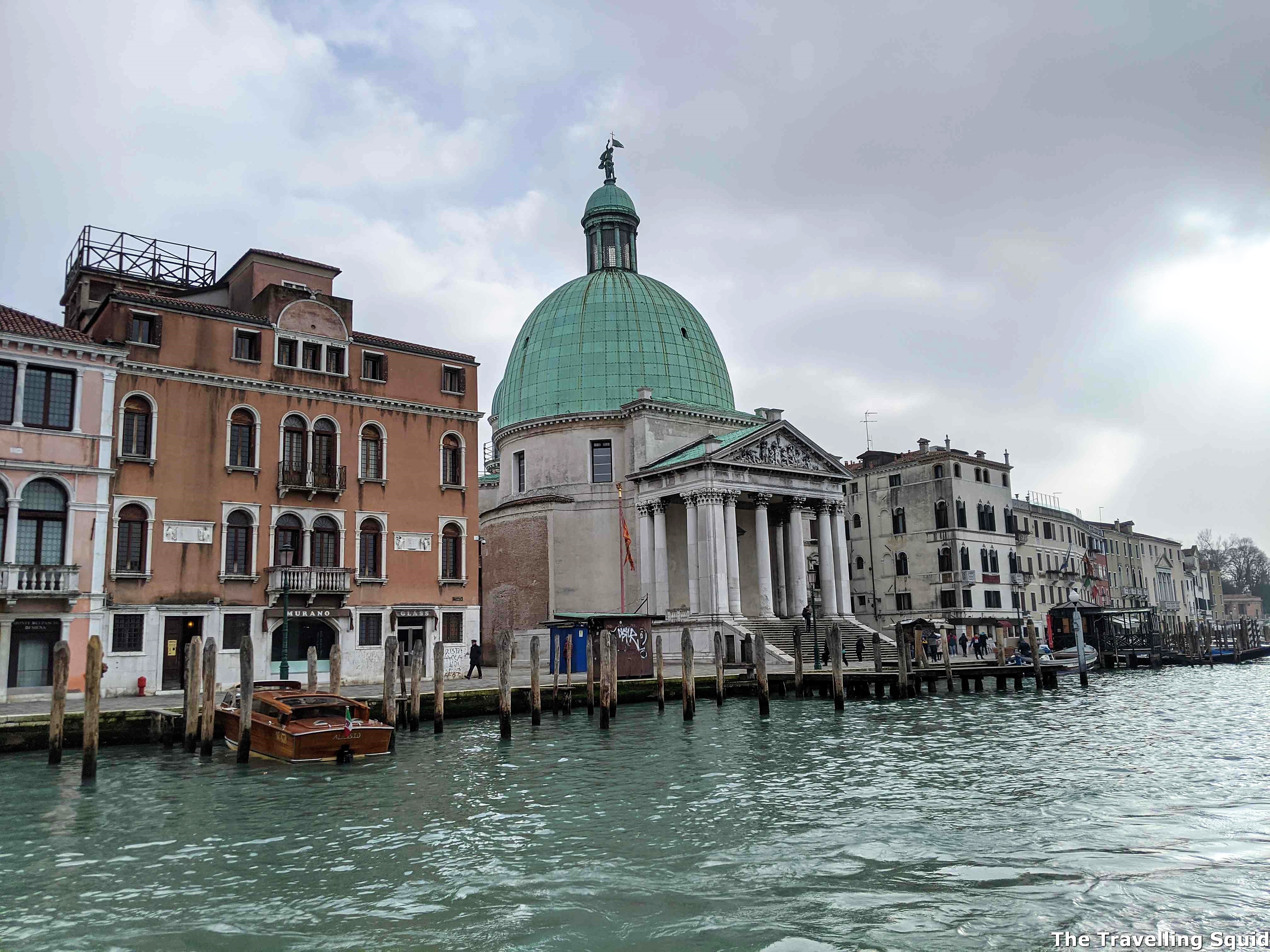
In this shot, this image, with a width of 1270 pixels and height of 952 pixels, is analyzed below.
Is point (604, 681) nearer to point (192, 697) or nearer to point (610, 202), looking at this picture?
point (192, 697)

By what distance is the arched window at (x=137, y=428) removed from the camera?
93.5ft

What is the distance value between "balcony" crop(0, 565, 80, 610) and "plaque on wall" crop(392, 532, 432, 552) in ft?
30.5

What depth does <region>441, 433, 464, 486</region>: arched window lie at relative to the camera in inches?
1361

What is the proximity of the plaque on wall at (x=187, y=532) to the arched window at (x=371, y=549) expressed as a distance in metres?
4.48

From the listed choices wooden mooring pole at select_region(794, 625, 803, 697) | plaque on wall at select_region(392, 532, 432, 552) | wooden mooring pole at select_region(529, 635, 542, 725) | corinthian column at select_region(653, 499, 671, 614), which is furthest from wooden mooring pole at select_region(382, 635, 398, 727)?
corinthian column at select_region(653, 499, 671, 614)

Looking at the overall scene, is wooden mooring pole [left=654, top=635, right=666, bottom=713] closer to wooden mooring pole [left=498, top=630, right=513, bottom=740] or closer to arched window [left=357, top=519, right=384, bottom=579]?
wooden mooring pole [left=498, top=630, right=513, bottom=740]

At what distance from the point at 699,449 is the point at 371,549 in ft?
55.3

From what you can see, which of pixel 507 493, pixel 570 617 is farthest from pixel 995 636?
pixel 570 617

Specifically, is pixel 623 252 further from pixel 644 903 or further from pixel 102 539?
pixel 644 903

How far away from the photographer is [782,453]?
150ft

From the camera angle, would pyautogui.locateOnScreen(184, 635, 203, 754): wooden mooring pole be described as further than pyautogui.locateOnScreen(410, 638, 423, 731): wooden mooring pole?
No

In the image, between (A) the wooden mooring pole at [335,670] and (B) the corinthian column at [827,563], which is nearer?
(A) the wooden mooring pole at [335,670]

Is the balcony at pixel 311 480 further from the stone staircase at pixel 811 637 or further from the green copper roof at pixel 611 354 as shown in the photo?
the green copper roof at pixel 611 354

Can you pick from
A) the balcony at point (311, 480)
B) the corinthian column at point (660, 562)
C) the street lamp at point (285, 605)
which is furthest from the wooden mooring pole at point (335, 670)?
the corinthian column at point (660, 562)
